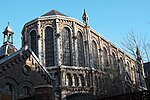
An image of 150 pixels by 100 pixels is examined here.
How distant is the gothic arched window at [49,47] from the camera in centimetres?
3778

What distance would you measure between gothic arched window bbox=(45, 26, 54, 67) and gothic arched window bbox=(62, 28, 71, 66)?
1883mm

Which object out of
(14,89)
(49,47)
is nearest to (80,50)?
(49,47)

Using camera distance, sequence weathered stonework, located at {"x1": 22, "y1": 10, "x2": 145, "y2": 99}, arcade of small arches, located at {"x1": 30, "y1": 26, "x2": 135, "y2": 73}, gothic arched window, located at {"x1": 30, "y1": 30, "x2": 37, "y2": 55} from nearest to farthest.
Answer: weathered stonework, located at {"x1": 22, "y1": 10, "x2": 145, "y2": 99} < arcade of small arches, located at {"x1": 30, "y1": 26, "x2": 135, "y2": 73} < gothic arched window, located at {"x1": 30, "y1": 30, "x2": 37, "y2": 55}

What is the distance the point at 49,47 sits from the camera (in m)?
38.7

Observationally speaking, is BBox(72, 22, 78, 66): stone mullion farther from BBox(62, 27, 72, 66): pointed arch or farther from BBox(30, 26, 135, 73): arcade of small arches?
BBox(62, 27, 72, 66): pointed arch

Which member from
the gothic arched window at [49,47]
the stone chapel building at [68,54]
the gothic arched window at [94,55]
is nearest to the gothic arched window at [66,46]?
the stone chapel building at [68,54]

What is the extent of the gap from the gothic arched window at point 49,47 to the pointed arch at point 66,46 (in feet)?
6.10

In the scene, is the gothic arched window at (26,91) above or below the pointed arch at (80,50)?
below

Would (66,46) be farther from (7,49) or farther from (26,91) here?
(26,91)

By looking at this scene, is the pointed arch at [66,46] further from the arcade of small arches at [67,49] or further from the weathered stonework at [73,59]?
the weathered stonework at [73,59]

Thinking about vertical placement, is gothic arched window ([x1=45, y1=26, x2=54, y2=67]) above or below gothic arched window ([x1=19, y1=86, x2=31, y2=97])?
above

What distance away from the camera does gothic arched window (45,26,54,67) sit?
124 ft

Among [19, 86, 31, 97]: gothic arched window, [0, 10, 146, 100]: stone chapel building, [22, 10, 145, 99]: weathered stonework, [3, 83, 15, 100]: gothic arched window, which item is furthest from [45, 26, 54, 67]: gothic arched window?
[3, 83, 15, 100]: gothic arched window

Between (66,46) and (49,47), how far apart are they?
277cm
